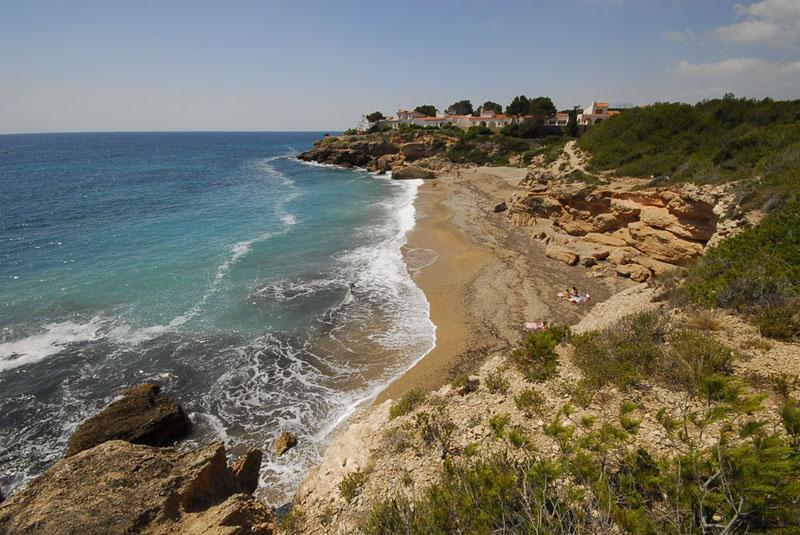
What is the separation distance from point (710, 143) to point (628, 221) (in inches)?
382

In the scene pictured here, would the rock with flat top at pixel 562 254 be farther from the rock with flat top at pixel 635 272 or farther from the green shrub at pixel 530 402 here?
the green shrub at pixel 530 402

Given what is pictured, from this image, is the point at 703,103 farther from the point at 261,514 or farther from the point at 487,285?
the point at 261,514

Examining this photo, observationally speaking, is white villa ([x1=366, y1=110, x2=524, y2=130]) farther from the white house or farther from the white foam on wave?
the white foam on wave

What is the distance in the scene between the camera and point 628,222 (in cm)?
2077

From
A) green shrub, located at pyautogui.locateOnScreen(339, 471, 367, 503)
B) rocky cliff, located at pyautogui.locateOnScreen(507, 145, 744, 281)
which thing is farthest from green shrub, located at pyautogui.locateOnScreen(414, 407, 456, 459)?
rocky cliff, located at pyautogui.locateOnScreen(507, 145, 744, 281)

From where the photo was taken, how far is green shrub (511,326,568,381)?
8.77 metres

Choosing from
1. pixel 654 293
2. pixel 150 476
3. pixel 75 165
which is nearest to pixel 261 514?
pixel 150 476

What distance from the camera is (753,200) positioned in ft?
46.8

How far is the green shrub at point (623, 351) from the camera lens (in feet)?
→ 26.0

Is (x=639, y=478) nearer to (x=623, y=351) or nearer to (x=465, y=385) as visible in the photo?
(x=623, y=351)

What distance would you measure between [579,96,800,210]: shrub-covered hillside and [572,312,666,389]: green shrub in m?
8.41

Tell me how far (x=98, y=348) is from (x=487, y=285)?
16.3m

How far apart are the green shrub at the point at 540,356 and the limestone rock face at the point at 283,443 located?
6.16 m

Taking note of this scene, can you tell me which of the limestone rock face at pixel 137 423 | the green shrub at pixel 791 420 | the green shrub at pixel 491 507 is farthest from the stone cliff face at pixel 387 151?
the green shrub at pixel 791 420
